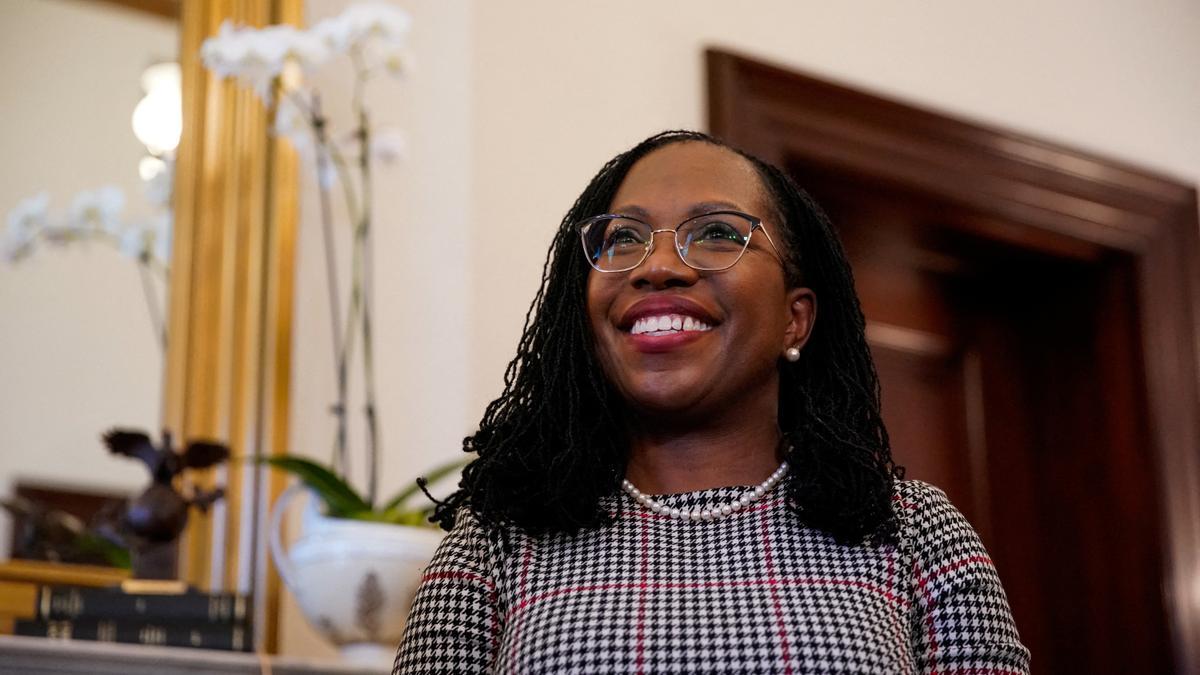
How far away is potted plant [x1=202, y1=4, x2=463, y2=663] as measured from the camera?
6.08 ft

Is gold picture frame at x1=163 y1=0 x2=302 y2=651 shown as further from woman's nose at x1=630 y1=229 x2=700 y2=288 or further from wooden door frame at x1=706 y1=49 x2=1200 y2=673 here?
woman's nose at x1=630 y1=229 x2=700 y2=288

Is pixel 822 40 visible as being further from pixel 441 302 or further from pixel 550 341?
pixel 550 341

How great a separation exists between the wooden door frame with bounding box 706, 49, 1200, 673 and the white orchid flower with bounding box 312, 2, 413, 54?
678 millimetres

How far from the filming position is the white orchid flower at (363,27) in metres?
2.12

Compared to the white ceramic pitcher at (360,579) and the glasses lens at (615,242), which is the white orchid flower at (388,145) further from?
the glasses lens at (615,242)

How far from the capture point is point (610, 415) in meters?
1.34

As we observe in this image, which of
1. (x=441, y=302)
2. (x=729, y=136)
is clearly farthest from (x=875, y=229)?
(x=441, y=302)

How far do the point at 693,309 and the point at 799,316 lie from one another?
0.14 meters

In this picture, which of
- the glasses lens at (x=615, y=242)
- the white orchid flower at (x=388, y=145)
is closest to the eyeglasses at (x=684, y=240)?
the glasses lens at (x=615, y=242)

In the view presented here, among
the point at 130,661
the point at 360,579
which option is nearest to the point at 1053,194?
the point at 360,579

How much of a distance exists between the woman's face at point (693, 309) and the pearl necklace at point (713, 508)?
0.06 metres

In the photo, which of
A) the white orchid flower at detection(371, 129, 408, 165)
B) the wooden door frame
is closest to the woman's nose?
the white orchid flower at detection(371, 129, 408, 165)

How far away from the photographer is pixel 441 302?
229 cm

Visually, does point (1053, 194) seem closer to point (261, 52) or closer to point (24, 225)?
point (261, 52)
